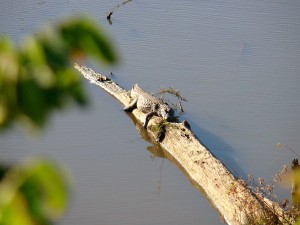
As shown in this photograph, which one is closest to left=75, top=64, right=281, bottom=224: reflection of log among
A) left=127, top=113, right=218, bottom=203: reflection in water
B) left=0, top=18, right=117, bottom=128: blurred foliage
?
left=127, top=113, right=218, bottom=203: reflection in water

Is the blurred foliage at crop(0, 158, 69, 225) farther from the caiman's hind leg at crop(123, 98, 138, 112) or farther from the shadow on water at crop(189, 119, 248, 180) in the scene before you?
the caiman's hind leg at crop(123, 98, 138, 112)

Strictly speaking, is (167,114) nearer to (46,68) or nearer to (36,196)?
(46,68)

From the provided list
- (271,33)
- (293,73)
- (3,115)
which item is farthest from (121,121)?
(3,115)

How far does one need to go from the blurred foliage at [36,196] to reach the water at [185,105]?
4.26m

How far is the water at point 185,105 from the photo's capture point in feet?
21.6

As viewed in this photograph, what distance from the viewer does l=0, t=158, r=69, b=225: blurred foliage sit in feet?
2.47

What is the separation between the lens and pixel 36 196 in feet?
2.55

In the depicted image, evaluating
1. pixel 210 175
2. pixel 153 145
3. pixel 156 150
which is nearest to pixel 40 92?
pixel 210 175

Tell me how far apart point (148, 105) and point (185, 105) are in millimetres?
622

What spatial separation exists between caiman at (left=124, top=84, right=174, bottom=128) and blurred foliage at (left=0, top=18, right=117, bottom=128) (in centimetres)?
695

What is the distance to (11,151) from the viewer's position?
23.1 feet

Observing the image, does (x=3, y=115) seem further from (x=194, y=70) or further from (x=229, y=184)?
(x=194, y=70)

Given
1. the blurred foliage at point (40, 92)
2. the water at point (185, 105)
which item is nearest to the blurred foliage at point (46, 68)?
the blurred foliage at point (40, 92)

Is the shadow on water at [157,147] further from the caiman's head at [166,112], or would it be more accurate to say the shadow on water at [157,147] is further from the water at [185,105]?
the caiman's head at [166,112]
